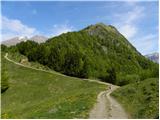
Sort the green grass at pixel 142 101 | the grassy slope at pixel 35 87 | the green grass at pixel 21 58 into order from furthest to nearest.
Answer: the green grass at pixel 21 58 → the grassy slope at pixel 35 87 → the green grass at pixel 142 101

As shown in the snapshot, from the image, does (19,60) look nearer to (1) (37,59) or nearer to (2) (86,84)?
(1) (37,59)

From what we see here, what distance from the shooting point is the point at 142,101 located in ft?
157

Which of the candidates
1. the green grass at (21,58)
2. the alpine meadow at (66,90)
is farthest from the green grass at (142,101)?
the green grass at (21,58)

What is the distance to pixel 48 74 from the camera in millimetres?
113250

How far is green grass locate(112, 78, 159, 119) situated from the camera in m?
37.8

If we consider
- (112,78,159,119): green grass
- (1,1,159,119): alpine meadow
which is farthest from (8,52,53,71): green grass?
(112,78,159,119): green grass

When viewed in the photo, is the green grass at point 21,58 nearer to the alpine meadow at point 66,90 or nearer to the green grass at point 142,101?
the alpine meadow at point 66,90

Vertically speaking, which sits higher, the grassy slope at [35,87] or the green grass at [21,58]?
the green grass at [21,58]

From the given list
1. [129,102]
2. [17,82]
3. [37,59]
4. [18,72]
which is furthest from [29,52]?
[129,102]

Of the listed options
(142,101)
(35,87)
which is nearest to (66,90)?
(35,87)

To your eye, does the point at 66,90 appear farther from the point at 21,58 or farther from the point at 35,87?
the point at 21,58

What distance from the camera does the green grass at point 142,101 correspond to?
124ft

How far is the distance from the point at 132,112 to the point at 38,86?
2417 inches

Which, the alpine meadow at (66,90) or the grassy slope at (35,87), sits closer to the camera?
the alpine meadow at (66,90)
